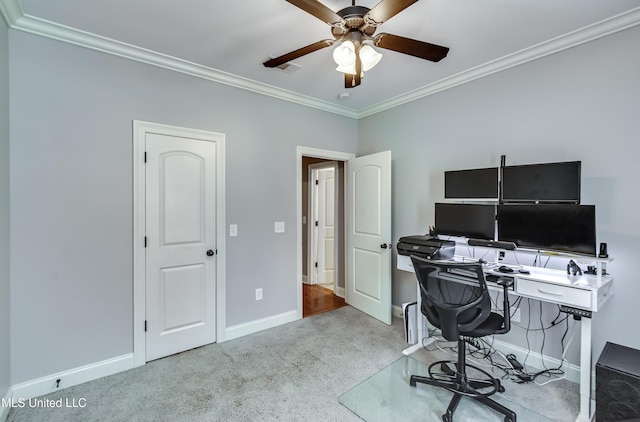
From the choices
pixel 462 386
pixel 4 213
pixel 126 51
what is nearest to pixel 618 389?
pixel 462 386

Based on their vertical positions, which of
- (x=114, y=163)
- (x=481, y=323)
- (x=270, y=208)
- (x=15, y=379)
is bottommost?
(x=15, y=379)

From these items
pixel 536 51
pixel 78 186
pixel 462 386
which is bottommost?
pixel 462 386

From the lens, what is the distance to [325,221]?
5.04 metres

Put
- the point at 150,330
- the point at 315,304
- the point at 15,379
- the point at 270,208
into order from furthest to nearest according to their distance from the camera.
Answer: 1. the point at 315,304
2. the point at 270,208
3. the point at 150,330
4. the point at 15,379

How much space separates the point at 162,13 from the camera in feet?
6.57

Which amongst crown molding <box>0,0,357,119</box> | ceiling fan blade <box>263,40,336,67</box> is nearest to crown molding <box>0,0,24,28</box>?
crown molding <box>0,0,357,119</box>

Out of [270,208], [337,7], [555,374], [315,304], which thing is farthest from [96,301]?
[555,374]

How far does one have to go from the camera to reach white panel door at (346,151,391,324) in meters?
3.39

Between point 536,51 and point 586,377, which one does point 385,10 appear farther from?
point 586,377

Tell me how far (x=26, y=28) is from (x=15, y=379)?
Result: 2.46 m

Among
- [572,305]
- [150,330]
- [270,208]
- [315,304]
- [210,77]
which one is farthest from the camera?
[315,304]

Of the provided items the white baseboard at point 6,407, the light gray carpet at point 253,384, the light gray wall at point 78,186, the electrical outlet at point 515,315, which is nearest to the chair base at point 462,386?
the light gray carpet at point 253,384

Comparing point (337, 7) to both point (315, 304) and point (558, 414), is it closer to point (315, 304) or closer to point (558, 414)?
point (558, 414)

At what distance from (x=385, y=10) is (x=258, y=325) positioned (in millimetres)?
3001
